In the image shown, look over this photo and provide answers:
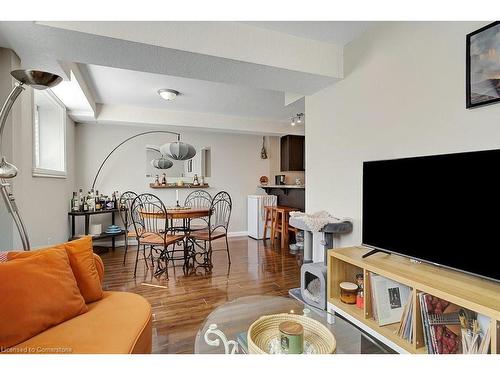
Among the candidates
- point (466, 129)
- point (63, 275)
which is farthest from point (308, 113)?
point (63, 275)

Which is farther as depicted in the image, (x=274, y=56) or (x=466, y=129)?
(x=274, y=56)

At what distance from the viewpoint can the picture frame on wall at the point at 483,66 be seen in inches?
53.1

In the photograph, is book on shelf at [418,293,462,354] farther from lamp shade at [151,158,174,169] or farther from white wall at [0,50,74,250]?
lamp shade at [151,158,174,169]

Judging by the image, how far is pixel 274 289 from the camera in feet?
9.05

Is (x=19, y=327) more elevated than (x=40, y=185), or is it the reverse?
(x=40, y=185)

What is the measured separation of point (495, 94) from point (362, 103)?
922 millimetres

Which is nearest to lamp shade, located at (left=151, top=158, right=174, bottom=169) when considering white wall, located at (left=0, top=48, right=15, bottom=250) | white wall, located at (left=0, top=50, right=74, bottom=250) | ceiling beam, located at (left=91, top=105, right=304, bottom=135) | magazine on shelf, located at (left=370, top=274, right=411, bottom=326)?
ceiling beam, located at (left=91, top=105, right=304, bottom=135)

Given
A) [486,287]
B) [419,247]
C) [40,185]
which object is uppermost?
[40,185]

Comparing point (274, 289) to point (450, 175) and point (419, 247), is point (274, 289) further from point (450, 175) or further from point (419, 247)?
point (450, 175)

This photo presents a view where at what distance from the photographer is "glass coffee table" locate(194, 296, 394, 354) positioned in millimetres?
1207

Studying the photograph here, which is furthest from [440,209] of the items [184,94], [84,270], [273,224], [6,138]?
[273,224]
